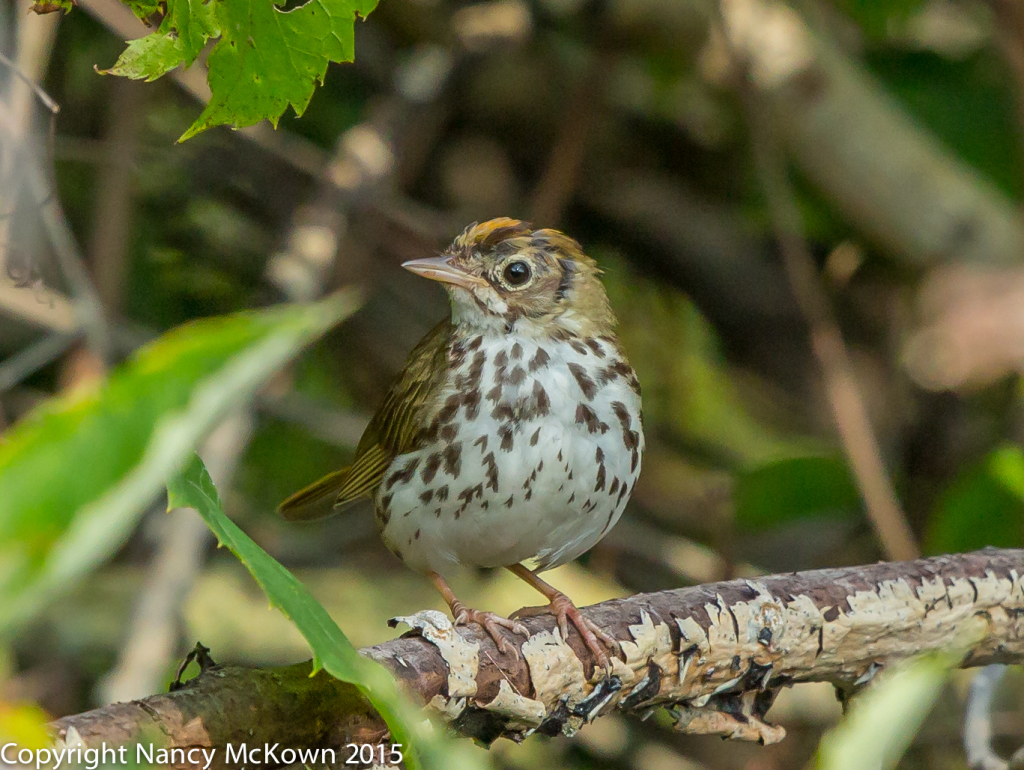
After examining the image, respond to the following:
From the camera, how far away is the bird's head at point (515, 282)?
3.03m

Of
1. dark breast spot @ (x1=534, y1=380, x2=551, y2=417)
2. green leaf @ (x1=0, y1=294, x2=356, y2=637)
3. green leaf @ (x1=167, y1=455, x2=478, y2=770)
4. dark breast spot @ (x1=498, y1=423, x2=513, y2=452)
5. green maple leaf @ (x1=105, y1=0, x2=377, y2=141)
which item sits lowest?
dark breast spot @ (x1=498, y1=423, x2=513, y2=452)

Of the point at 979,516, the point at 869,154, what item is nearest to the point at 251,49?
the point at 979,516

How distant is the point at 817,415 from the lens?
5.76 m

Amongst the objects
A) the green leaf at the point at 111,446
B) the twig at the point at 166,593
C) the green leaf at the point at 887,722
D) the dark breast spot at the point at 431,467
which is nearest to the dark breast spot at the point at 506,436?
the dark breast spot at the point at 431,467

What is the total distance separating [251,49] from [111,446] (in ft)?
3.25

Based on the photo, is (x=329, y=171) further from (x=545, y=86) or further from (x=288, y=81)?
(x=288, y=81)

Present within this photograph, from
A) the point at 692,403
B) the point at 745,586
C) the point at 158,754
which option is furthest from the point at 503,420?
the point at 692,403

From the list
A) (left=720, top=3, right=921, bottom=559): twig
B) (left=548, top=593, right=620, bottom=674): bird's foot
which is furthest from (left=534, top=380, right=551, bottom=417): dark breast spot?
(left=720, top=3, right=921, bottom=559): twig

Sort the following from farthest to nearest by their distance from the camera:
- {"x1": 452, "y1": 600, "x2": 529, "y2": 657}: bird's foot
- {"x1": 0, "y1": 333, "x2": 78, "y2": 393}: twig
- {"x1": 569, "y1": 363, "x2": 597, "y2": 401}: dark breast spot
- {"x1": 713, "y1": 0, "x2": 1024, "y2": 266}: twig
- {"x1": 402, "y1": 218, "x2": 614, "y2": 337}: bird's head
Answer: {"x1": 713, "y1": 0, "x2": 1024, "y2": 266}: twig
{"x1": 0, "y1": 333, "x2": 78, "y2": 393}: twig
{"x1": 402, "y1": 218, "x2": 614, "y2": 337}: bird's head
{"x1": 569, "y1": 363, "x2": 597, "y2": 401}: dark breast spot
{"x1": 452, "y1": 600, "x2": 529, "y2": 657}: bird's foot

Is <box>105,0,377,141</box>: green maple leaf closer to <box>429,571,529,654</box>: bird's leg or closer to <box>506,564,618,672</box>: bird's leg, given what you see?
<box>429,571,529,654</box>: bird's leg

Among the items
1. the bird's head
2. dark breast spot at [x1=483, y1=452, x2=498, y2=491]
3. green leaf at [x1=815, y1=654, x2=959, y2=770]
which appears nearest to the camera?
green leaf at [x1=815, y1=654, x2=959, y2=770]

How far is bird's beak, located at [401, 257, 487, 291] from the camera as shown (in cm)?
296

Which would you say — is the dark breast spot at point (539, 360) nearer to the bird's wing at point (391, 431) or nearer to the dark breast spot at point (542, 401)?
the dark breast spot at point (542, 401)

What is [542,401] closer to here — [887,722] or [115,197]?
[887,722]
